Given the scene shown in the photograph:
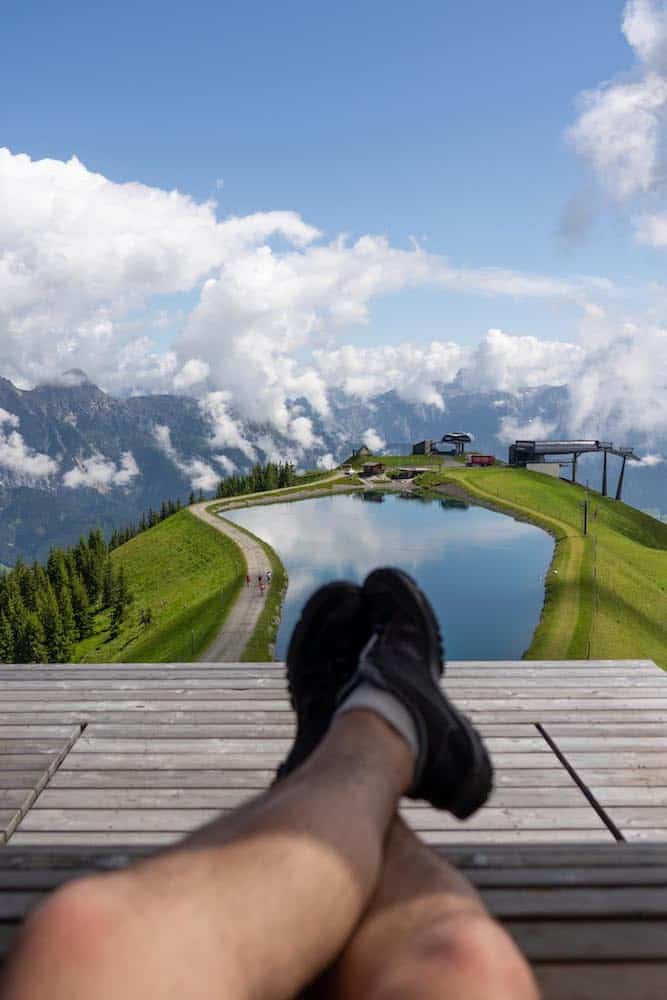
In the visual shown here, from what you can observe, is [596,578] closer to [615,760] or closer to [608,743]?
[608,743]

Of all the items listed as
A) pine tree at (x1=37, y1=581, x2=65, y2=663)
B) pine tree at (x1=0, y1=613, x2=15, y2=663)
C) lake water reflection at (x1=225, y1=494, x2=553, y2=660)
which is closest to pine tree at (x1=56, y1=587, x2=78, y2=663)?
pine tree at (x1=37, y1=581, x2=65, y2=663)

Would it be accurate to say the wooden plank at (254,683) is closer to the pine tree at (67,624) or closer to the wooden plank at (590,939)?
the wooden plank at (590,939)

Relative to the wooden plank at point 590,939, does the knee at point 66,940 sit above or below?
above

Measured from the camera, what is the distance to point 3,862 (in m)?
2.15

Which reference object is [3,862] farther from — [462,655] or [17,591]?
[17,591]

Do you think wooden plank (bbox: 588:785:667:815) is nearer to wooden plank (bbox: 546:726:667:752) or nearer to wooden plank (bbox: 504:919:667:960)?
wooden plank (bbox: 546:726:667:752)

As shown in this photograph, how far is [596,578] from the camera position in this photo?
34.2 meters

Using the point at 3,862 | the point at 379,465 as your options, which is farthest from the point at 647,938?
the point at 379,465

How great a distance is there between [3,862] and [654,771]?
3073 mm

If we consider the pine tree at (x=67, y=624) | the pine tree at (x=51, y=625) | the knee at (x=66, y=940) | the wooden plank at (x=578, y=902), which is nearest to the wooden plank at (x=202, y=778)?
the wooden plank at (x=578, y=902)

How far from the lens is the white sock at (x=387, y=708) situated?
6.11 feet

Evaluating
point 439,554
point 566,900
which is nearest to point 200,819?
point 566,900

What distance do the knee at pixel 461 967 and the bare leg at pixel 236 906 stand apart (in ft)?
0.49

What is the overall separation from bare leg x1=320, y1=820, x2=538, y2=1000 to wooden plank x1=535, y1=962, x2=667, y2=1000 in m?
0.34
